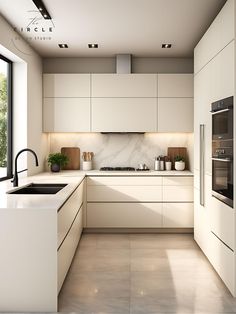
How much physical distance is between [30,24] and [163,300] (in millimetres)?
3124

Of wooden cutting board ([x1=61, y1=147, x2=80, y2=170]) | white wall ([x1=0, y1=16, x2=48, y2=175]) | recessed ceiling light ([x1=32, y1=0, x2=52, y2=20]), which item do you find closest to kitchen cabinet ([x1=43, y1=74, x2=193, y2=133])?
white wall ([x1=0, y1=16, x2=48, y2=175])

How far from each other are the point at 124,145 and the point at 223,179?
2628 mm

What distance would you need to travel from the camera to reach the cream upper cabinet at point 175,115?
545cm

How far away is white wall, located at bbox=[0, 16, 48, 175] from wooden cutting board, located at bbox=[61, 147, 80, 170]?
1.88 ft

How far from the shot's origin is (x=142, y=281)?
346 centimetres

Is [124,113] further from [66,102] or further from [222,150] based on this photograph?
[222,150]

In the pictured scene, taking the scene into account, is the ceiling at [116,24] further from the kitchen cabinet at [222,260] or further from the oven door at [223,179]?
the kitchen cabinet at [222,260]

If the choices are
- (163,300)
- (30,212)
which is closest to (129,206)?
(163,300)

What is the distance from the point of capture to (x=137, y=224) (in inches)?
206

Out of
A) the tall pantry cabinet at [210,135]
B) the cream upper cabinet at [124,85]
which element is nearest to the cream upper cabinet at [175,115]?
the cream upper cabinet at [124,85]

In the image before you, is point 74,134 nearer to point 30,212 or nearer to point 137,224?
point 137,224

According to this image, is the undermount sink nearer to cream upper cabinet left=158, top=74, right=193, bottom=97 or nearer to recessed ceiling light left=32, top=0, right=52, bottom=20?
recessed ceiling light left=32, top=0, right=52, bottom=20

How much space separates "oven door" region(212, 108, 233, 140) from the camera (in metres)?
3.18

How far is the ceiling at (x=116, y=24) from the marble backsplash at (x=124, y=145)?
4.14ft
